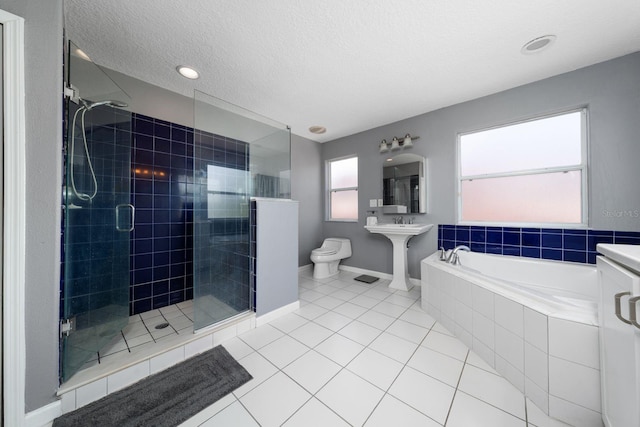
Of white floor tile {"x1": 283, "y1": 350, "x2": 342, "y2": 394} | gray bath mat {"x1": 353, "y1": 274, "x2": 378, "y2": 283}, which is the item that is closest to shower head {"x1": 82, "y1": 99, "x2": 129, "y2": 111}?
white floor tile {"x1": 283, "y1": 350, "x2": 342, "y2": 394}

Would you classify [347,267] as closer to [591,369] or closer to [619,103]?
[591,369]

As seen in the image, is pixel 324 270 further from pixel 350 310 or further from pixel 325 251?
pixel 350 310

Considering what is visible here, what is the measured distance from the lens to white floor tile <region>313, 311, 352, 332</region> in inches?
75.3

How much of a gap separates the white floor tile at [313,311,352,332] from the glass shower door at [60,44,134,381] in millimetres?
1696

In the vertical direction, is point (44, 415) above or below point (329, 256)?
below

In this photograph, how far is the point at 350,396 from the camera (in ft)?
3.87

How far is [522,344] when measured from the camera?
1.20 m

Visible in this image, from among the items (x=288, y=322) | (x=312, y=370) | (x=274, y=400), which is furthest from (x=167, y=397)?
(x=288, y=322)

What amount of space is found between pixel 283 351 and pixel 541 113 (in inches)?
135

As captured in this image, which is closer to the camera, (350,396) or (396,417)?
(396,417)

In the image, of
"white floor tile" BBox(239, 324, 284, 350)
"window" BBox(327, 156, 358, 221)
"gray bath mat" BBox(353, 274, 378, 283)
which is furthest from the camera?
"window" BBox(327, 156, 358, 221)

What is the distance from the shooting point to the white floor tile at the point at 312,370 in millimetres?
1274

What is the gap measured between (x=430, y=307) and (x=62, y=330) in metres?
2.83

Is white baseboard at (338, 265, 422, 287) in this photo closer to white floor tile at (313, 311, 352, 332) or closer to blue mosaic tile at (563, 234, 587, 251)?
white floor tile at (313, 311, 352, 332)
